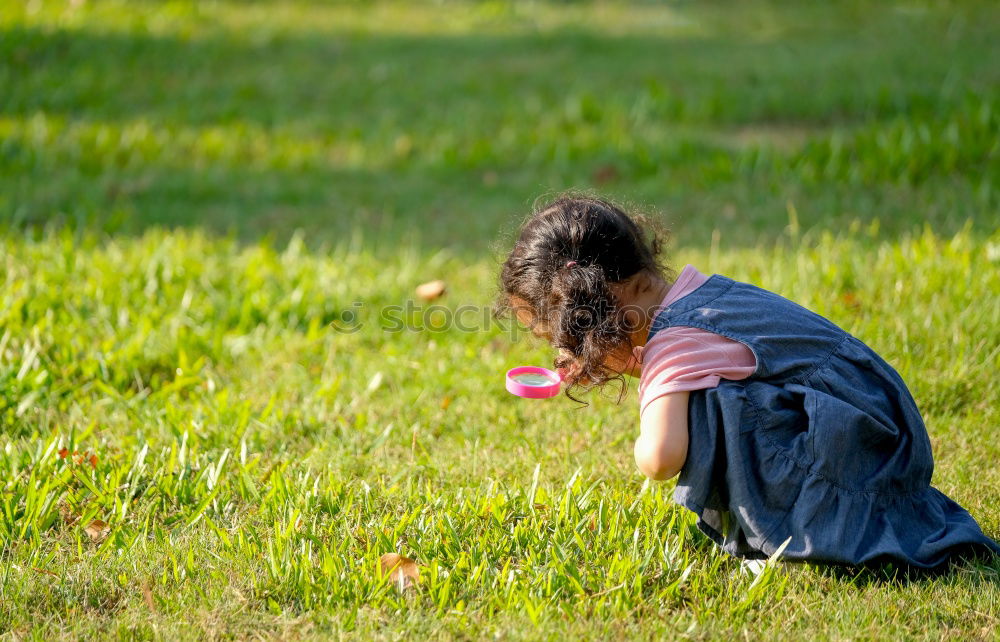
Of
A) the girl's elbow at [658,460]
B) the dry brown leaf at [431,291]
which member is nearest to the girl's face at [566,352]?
the girl's elbow at [658,460]

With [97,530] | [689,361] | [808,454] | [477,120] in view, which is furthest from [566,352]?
[477,120]

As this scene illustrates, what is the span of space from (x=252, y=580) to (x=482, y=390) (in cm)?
132

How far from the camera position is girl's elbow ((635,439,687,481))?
7.13 feet

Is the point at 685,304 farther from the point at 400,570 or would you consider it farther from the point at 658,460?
the point at 400,570

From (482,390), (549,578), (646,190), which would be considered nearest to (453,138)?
(646,190)

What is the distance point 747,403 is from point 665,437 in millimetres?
217

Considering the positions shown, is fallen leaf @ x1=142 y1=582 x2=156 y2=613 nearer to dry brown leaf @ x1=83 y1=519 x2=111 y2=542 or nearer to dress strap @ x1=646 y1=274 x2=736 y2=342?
dry brown leaf @ x1=83 y1=519 x2=111 y2=542

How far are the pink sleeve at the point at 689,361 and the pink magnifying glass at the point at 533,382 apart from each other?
0.32m

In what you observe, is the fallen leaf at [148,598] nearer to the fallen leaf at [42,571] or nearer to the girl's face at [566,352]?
the fallen leaf at [42,571]

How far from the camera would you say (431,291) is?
4094mm

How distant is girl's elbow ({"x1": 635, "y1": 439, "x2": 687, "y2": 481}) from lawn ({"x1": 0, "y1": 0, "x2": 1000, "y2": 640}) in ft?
0.80

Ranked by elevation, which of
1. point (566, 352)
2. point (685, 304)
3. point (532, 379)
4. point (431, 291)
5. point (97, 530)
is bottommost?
point (97, 530)

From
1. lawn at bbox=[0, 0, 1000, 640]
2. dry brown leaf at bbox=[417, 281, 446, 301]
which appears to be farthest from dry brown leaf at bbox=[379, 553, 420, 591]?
dry brown leaf at bbox=[417, 281, 446, 301]

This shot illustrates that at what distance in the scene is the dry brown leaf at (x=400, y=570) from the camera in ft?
7.38
